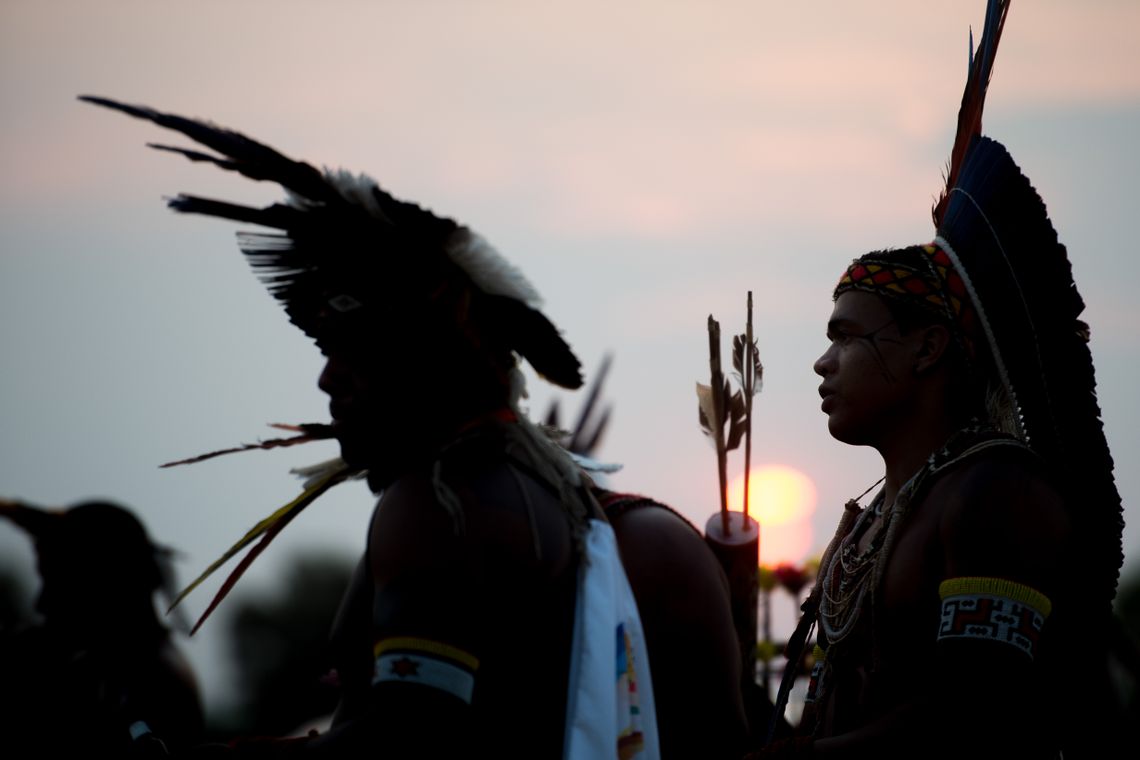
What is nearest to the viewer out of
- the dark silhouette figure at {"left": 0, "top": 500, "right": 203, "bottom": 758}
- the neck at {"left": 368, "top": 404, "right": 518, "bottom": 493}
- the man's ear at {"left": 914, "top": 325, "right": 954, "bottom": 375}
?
the neck at {"left": 368, "top": 404, "right": 518, "bottom": 493}

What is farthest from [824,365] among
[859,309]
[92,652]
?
[92,652]

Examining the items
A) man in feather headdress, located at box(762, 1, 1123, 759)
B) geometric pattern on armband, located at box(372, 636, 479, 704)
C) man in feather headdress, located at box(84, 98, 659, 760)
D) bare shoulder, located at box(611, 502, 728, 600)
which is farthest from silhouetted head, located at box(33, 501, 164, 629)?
geometric pattern on armband, located at box(372, 636, 479, 704)

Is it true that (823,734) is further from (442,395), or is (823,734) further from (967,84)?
(967,84)

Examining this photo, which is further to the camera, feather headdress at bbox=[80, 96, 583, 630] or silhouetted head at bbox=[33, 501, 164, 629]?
silhouetted head at bbox=[33, 501, 164, 629]

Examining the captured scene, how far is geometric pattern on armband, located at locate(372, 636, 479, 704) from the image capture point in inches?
113

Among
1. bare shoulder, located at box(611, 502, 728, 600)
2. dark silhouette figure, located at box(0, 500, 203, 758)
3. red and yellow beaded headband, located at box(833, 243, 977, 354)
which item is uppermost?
red and yellow beaded headband, located at box(833, 243, 977, 354)

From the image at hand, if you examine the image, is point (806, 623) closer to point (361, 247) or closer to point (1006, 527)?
point (1006, 527)

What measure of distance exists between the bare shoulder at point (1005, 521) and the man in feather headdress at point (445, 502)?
29.6 inches

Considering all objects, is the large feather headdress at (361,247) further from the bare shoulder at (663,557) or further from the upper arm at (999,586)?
the upper arm at (999,586)

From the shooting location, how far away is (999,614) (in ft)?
10.0

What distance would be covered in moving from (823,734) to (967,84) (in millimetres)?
1765

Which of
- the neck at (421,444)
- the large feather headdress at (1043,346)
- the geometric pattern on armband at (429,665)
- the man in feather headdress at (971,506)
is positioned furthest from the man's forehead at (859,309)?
the geometric pattern on armband at (429,665)

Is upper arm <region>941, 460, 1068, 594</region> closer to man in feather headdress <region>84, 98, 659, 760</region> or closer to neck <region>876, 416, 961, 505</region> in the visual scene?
Result: neck <region>876, 416, 961, 505</region>

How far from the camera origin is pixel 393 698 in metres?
2.89
